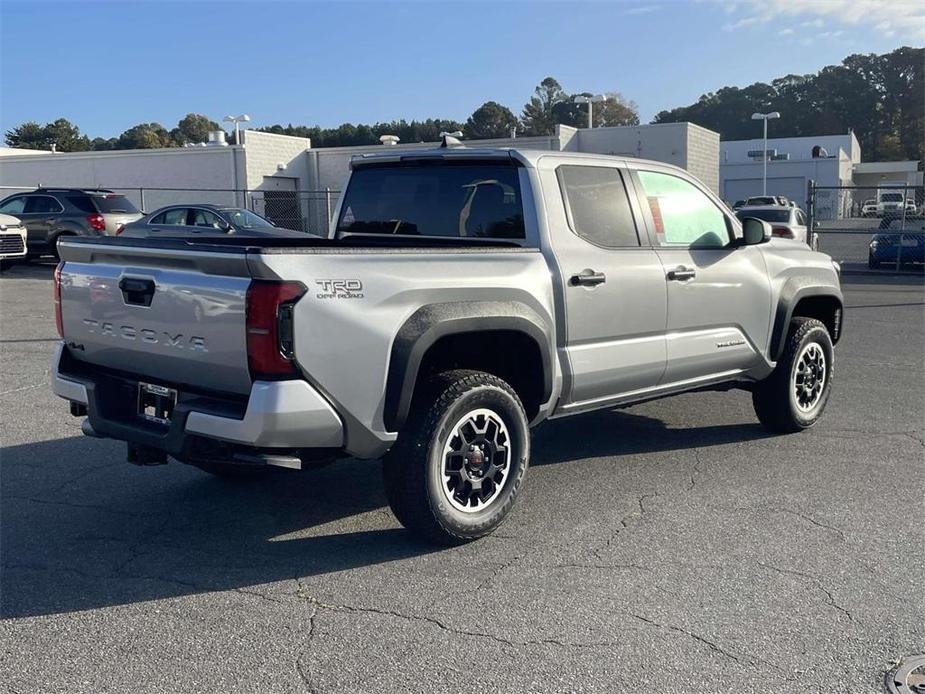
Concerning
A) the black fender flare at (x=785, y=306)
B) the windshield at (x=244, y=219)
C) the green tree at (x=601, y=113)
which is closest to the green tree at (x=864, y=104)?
the green tree at (x=601, y=113)

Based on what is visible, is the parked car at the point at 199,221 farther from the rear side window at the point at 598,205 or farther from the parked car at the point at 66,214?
the rear side window at the point at 598,205

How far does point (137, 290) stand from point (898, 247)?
70.0 feet

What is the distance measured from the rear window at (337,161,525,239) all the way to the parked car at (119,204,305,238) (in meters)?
11.7

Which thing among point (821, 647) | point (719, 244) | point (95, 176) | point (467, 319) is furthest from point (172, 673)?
point (95, 176)

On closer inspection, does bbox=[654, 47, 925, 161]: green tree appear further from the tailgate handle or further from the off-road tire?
the tailgate handle

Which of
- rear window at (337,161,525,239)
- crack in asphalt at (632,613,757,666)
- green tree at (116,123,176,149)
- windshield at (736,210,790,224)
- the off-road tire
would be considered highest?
green tree at (116,123,176,149)

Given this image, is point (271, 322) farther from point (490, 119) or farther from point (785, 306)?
point (490, 119)

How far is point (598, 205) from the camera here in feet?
18.2

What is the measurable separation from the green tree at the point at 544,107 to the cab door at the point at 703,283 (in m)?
95.8

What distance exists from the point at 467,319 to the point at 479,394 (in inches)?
15.0

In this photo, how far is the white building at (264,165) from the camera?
33.4 meters

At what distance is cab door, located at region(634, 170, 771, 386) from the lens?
231 inches

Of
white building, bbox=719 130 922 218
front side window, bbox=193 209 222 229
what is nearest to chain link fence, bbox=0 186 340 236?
front side window, bbox=193 209 222 229

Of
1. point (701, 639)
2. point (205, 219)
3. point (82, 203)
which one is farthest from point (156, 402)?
point (82, 203)
